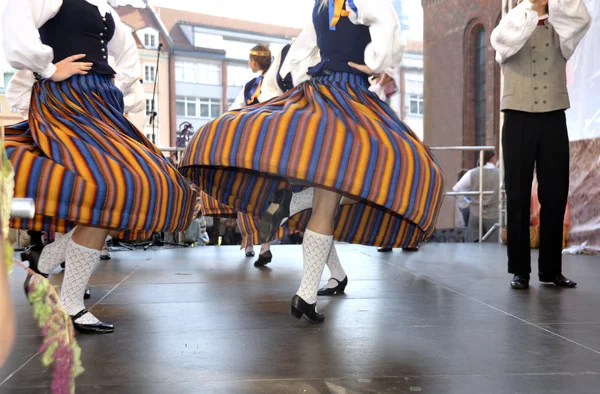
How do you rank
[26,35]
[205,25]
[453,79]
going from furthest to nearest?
[205,25] < [453,79] < [26,35]

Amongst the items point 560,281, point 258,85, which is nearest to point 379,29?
point 560,281

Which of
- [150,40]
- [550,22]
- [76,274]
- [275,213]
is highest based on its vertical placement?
[150,40]

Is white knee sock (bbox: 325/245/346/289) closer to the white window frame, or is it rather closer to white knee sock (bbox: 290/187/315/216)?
white knee sock (bbox: 290/187/315/216)

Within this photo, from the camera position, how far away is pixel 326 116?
2.20m

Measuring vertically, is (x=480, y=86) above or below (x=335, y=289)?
above

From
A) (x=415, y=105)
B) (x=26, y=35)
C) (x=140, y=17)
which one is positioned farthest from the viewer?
(x=415, y=105)

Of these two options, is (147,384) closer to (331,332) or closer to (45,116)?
(331,332)

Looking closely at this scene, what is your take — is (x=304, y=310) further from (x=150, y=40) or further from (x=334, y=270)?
(x=150, y=40)

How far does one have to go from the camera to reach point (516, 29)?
10.1 ft

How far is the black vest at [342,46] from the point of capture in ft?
8.04

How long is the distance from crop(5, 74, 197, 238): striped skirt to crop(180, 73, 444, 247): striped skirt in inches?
8.8

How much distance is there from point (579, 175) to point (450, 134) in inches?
491

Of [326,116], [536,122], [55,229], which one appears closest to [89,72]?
[55,229]

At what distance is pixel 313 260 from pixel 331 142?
0.43 meters
